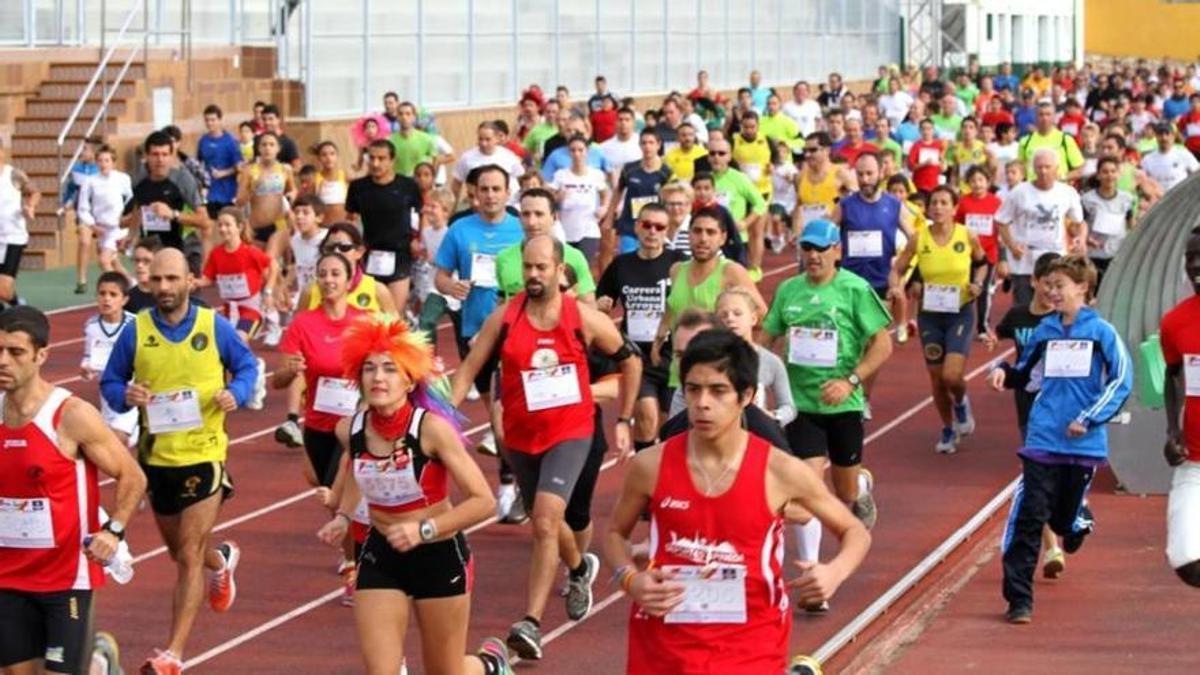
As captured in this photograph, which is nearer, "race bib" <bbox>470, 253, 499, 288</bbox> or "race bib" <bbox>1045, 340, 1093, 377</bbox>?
"race bib" <bbox>1045, 340, 1093, 377</bbox>

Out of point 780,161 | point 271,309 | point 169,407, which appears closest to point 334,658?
point 169,407

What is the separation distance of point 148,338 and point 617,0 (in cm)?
3762

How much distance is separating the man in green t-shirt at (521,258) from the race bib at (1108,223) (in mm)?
8373

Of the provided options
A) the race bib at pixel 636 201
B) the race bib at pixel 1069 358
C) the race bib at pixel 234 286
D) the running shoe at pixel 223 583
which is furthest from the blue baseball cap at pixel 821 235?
the race bib at pixel 636 201

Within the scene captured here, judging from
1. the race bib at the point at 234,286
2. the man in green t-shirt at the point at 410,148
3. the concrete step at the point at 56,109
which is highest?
the concrete step at the point at 56,109

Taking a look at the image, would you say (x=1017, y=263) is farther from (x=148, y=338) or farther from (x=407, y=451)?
(x=407, y=451)

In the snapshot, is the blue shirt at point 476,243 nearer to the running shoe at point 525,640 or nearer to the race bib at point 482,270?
the race bib at point 482,270

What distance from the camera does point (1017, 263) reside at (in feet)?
67.4

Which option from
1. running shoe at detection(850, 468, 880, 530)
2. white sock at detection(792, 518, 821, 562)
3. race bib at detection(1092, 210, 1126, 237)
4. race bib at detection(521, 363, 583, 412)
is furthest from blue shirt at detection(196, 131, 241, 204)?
race bib at detection(521, 363, 583, 412)

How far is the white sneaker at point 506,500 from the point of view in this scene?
15750 mm

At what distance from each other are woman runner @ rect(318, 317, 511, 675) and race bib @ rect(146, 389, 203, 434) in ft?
7.03

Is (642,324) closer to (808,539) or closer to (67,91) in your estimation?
(808,539)

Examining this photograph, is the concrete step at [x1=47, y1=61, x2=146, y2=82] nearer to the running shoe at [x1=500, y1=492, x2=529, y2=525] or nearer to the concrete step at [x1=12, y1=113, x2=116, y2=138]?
the concrete step at [x1=12, y1=113, x2=116, y2=138]

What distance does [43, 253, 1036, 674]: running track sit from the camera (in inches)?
490
